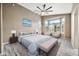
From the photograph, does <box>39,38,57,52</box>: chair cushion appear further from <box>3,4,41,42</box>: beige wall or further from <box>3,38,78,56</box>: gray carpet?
<box>3,4,41,42</box>: beige wall

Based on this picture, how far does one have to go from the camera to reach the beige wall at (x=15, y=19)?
1.89 metres

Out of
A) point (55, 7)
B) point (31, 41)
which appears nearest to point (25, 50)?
point (31, 41)

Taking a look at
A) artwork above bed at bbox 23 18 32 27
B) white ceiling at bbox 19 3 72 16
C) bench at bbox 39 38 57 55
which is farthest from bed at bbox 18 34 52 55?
white ceiling at bbox 19 3 72 16

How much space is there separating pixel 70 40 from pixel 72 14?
1.95 ft

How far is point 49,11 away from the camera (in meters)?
2.02

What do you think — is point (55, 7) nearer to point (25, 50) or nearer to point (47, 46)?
point (47, 46)

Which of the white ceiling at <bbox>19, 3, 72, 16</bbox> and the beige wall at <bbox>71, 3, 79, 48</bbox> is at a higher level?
the white ceiling at <bbox>19, 3, 72, 16</bbox>

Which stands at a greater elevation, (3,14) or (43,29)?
(3,14)

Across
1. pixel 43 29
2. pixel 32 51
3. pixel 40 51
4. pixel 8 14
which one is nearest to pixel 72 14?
pixel 43 29

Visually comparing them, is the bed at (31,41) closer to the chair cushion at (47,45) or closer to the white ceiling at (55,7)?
the chair cushion at (47,45)

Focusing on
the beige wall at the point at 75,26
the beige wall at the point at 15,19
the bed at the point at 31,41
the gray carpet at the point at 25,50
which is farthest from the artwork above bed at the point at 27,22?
the beige wall at the point at 75,26

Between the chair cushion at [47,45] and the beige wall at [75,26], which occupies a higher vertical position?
the beige wall at [75,26]

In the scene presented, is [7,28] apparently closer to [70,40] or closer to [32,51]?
[32,51]

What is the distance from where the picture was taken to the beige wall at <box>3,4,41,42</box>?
6.20ft
